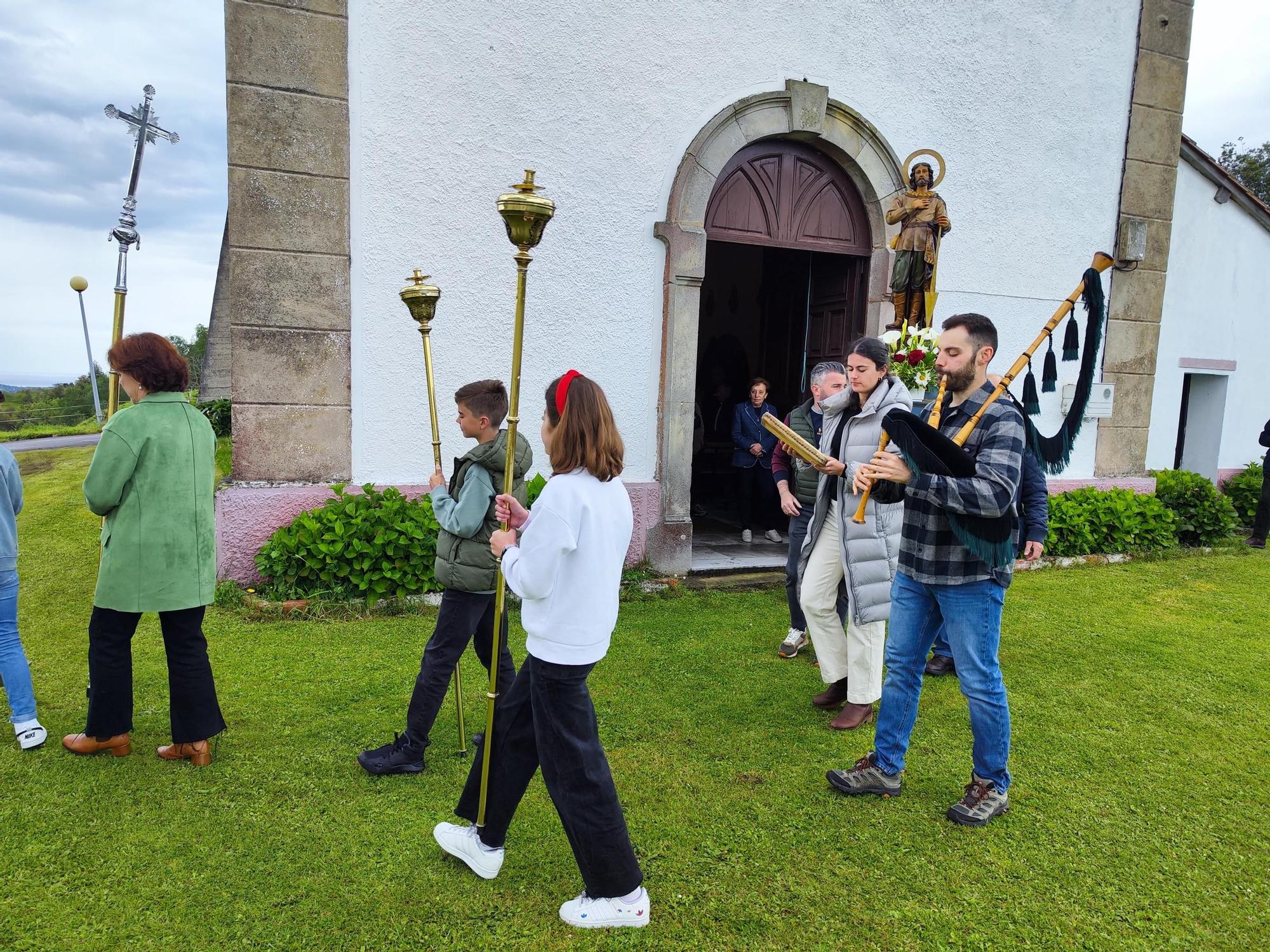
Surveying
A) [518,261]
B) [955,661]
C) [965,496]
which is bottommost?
[955,661]

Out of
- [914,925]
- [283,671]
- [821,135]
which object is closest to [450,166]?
[821,135]

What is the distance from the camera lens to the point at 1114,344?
9062mm

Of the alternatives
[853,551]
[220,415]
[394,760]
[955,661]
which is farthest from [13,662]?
[220,415]

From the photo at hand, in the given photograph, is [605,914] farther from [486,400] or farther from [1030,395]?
[1030,395]

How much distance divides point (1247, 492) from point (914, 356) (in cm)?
777

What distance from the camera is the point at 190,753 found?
3645 millimetres

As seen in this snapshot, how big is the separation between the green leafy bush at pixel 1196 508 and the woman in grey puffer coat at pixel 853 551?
6750 mm

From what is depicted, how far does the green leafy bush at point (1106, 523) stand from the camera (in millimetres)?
8375

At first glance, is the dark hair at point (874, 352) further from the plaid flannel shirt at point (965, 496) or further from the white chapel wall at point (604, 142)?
the white chapel wall at point (604, 142)

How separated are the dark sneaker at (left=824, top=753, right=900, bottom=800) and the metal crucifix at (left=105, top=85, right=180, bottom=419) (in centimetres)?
353

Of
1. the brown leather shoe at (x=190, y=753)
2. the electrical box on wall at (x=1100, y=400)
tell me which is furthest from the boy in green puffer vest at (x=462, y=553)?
the electrical box on wall at (x=1100, y=400)

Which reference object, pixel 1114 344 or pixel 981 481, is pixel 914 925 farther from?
pixel 1114 344

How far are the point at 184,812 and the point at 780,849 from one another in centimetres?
232

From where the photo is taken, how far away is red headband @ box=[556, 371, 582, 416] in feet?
8.28
